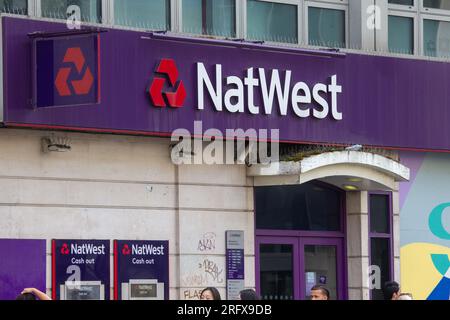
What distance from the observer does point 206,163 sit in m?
17.7

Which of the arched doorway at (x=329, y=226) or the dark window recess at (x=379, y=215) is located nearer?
the arched doorway at (x=329, y=226)

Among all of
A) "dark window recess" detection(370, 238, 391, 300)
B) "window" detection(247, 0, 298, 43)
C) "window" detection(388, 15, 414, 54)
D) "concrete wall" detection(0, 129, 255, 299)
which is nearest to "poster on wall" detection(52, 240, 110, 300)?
"concrete wall" detection(0, 129, 255, 299)

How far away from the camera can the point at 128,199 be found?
1702cm

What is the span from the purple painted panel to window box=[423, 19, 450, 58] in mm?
7757

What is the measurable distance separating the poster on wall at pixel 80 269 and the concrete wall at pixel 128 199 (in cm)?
12

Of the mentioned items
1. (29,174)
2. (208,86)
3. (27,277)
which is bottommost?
(27,277)

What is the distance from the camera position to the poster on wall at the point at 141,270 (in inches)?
664

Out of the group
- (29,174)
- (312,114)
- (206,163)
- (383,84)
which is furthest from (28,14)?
(383,84)

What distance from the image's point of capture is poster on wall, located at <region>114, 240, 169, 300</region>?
16.9 m

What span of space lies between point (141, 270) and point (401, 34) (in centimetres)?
621

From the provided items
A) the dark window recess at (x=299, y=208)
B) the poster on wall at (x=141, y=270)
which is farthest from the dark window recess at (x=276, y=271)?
the poster on wall at (x=141, y=270)

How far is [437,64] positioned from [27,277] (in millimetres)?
7800

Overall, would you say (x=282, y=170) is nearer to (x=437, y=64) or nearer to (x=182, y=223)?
(x=182, y=223)

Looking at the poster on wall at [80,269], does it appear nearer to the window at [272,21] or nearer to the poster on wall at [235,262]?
the poster on wall at [235,262]
